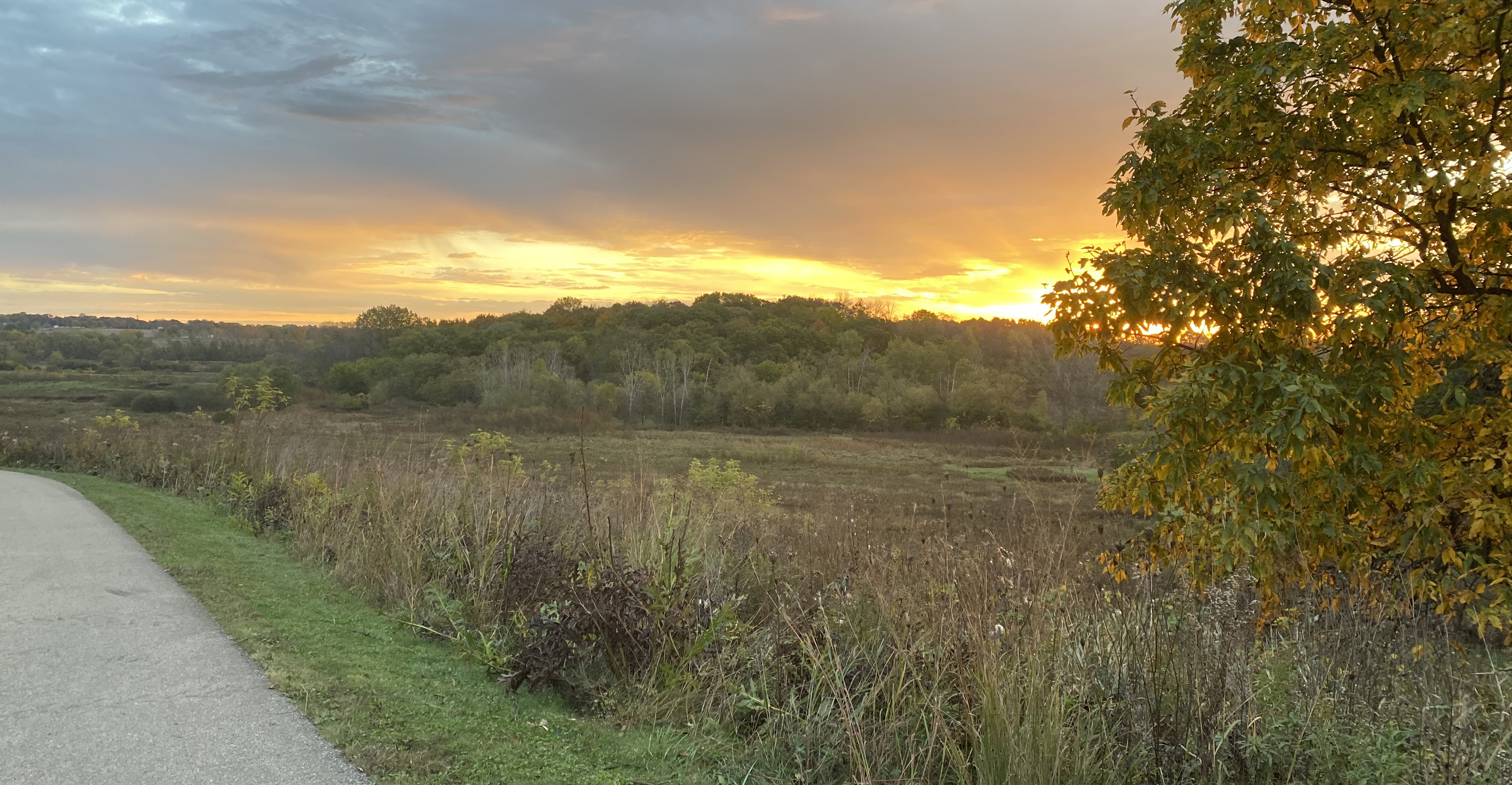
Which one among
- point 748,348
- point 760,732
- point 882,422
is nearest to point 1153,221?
point 760,732

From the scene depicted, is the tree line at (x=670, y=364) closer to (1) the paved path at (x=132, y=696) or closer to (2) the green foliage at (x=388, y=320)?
(2) the green foliage at (x=388, y=320)

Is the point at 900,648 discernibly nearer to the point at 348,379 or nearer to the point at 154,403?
the point at 154,403

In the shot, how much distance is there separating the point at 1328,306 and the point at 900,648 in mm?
4269

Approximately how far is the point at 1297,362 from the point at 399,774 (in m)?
6.20

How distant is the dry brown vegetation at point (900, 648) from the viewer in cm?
348

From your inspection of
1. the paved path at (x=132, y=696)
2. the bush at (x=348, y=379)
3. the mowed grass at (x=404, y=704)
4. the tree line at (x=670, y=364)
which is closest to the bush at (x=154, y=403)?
the tree line at (x=670, y=364)

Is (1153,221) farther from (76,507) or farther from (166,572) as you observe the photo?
(76,507)

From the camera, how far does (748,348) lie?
10238 cm

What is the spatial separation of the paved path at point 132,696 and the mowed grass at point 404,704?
0.17m

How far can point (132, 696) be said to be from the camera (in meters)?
4.52

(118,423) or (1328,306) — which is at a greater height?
(1328,306)

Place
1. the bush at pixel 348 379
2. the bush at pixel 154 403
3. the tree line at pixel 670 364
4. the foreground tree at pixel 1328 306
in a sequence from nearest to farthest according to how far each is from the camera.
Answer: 1. the foreground tree at pixel 1328 306
2. the bush at pixel 154 403
3. the tree line at pixel 670 364
4. the bush at pixel 348 379

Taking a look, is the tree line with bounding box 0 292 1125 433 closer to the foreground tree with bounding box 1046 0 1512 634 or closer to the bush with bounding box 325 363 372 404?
the bush with bounding box 325 363 372 404

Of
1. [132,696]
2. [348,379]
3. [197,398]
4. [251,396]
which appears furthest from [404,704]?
[348,379]
